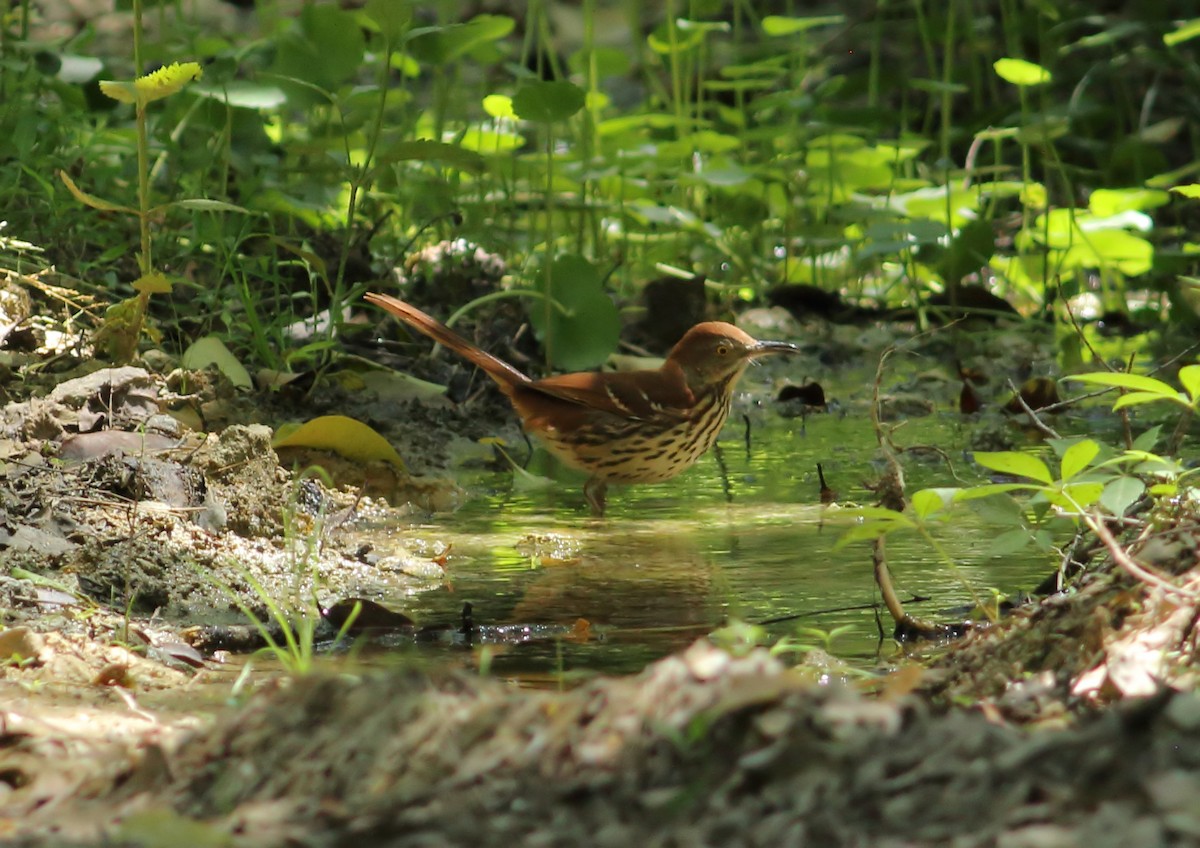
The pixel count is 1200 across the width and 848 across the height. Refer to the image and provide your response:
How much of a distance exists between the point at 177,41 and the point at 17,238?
1.92 metres

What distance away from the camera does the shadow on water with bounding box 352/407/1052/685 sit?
296 cm

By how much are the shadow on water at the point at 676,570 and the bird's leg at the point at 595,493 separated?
0.05m

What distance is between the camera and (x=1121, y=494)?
94.7 inches

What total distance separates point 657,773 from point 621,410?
Result: 3277 mm

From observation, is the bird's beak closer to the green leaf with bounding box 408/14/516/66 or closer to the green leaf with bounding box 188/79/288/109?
the green leaf with bounding box 408/14/516/66

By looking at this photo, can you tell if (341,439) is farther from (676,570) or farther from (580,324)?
(580,324)

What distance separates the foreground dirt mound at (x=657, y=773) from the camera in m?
1.58

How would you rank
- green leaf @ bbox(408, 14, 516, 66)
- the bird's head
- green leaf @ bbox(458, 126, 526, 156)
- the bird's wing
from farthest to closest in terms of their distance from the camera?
green leaf @ bbox(458, 126, 526, 156) → green leaf @ bbox(408, 14, 516, 66) → the bird's head → the bird's wing

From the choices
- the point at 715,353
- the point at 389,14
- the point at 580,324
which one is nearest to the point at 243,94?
the point at 389,14

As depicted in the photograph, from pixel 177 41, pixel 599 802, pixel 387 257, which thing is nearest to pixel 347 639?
pixel 599 802

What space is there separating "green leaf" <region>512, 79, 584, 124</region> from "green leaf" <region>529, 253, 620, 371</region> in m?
0.58

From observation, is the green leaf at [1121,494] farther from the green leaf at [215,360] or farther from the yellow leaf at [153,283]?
the green leaf at [215,360]

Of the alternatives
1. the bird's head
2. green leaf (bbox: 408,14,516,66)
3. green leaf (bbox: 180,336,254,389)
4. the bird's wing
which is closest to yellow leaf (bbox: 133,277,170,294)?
green leaf (bbox: 180,336,254,389)

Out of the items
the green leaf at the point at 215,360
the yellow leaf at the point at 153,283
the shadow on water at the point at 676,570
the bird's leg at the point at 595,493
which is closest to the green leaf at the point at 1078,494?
the shadow on water at the point at 676,570
